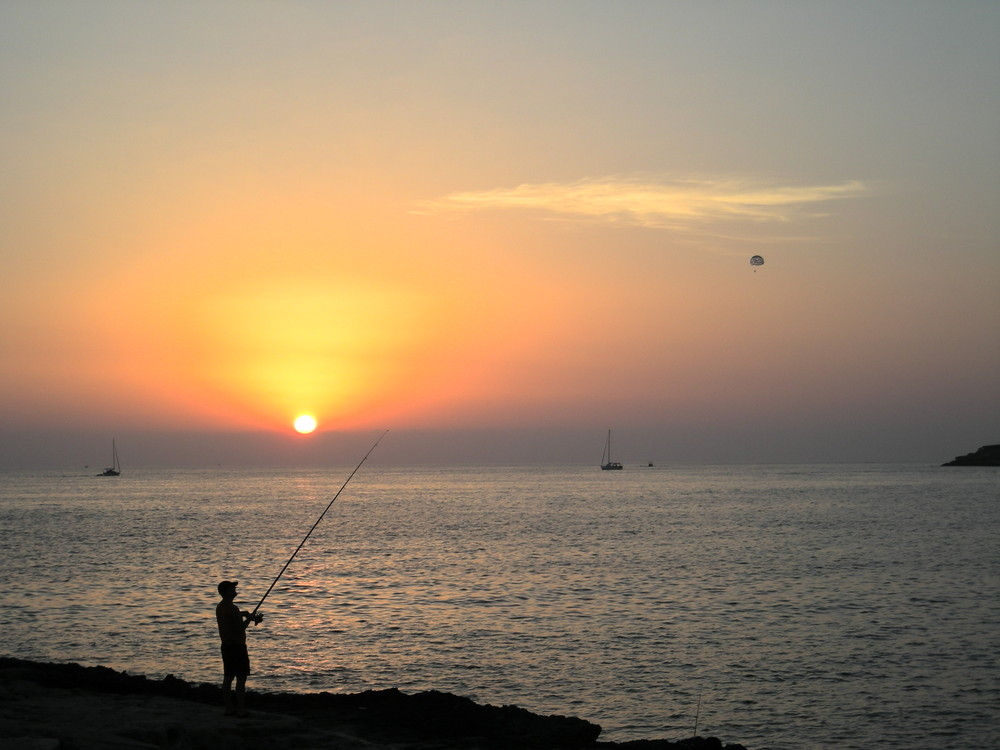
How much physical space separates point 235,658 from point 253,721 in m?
0.81

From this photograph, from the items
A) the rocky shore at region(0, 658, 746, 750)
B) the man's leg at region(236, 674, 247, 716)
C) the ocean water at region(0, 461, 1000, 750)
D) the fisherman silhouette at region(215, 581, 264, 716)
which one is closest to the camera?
the rocky shore at region(0, 658, 746, 750)

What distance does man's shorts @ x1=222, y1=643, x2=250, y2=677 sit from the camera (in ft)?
39.9

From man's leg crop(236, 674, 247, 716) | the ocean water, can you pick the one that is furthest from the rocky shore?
the ocean water

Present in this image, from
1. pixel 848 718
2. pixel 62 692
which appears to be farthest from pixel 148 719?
pixel 848 718

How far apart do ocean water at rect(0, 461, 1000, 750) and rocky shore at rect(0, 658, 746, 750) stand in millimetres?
2255

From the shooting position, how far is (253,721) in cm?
1206

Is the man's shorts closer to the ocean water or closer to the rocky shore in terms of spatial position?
the rocky shore

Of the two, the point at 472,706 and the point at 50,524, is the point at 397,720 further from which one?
the point at 50,524

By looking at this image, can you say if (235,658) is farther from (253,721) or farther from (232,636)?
(253,721)

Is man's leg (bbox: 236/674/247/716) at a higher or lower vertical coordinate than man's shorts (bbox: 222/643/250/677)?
lower

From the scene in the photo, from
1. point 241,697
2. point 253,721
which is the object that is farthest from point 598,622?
point 253,721

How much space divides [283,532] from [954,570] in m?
39.2

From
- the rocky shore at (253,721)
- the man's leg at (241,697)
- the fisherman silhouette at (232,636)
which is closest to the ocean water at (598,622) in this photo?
the rocky shore at (253,721)

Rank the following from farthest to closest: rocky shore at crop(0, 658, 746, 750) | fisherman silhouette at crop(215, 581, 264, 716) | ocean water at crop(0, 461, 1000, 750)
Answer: ocean water at crop(0, 461, 1000, 750) → fisherman silhouette at crop(215, 581, 264, 716) → rocky shore at crop(0, 658, 746, 750)
